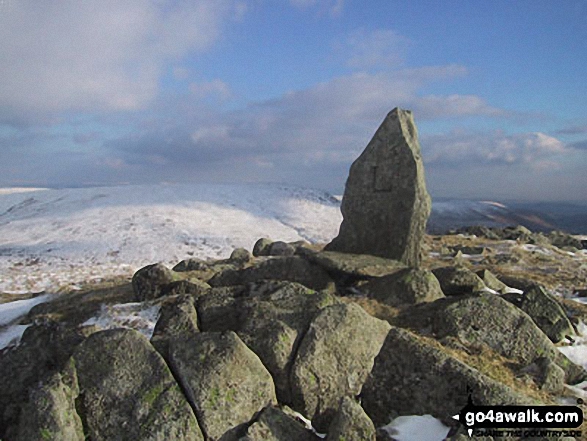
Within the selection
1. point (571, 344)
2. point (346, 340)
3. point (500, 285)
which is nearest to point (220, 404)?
point (346, 340)

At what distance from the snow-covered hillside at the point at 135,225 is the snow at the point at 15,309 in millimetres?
4654

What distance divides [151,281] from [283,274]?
4.09 m

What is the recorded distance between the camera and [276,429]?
643cm

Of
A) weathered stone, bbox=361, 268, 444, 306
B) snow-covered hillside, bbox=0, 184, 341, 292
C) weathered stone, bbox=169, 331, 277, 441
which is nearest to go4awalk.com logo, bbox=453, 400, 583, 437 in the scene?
weathered stone, bbox=169, 331, 277, 441

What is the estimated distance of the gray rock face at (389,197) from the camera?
47.3 ft

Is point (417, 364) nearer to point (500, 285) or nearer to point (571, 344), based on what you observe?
point (571, 344)

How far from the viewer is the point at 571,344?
11.0m

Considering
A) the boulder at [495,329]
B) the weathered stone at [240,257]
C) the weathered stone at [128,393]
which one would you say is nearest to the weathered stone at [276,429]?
the weathered stone at [128,393]

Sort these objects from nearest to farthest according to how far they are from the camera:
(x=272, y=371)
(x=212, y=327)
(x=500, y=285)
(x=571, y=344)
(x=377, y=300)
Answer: (x=272, y=371) < (x=212, y=327) < (x=571, y=344) < (x=377, y=300) < (x=500, y=285)

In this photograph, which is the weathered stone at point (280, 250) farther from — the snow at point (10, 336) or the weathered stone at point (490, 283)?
the snow at point (10, 336)

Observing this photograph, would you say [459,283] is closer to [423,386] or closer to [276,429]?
[423,386]

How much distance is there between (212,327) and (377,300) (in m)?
5.05

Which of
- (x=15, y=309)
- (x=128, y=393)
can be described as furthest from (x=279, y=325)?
(x=15, y=309)

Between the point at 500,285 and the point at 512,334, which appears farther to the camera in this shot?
the point at 500,285
